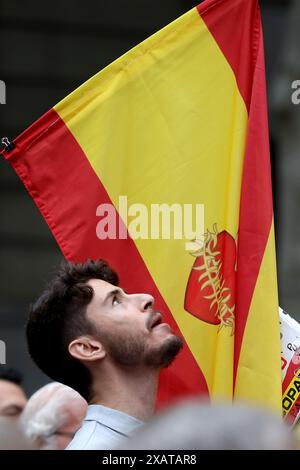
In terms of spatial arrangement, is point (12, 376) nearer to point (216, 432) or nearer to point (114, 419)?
point (114, 419)

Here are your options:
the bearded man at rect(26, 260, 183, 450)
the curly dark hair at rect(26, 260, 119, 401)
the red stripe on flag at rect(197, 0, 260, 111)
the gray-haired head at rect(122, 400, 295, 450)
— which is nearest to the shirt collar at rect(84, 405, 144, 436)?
the bearded man at rect(26, 260, 183, 450)

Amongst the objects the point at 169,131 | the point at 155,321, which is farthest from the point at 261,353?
the point at 169,131

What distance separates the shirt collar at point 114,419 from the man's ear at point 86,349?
178mm

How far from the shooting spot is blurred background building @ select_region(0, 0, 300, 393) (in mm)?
10273

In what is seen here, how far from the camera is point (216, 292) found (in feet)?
12.8

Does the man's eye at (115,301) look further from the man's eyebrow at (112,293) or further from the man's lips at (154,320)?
the man's lips at (154,320)

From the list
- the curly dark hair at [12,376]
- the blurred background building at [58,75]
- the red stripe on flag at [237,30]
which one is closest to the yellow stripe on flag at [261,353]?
the red stripe on flag at [237,30]

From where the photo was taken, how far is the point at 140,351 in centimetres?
362

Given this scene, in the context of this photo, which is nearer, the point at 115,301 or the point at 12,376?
the point at 115,301

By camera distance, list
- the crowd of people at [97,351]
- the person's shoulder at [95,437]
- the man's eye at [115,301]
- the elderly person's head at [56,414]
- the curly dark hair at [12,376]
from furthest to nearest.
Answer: the curly dark hair at [12,376]
the elderly person's head at [56,414]
the man's eye at [115,301]
the crowd of people at [97,351]
the person's shoulder at [95,437]

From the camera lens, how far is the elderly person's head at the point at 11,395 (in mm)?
4449

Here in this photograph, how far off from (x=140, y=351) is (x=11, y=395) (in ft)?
3.88

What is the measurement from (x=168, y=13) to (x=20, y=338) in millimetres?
3496

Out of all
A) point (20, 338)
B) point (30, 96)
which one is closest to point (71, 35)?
point (30, 96)
